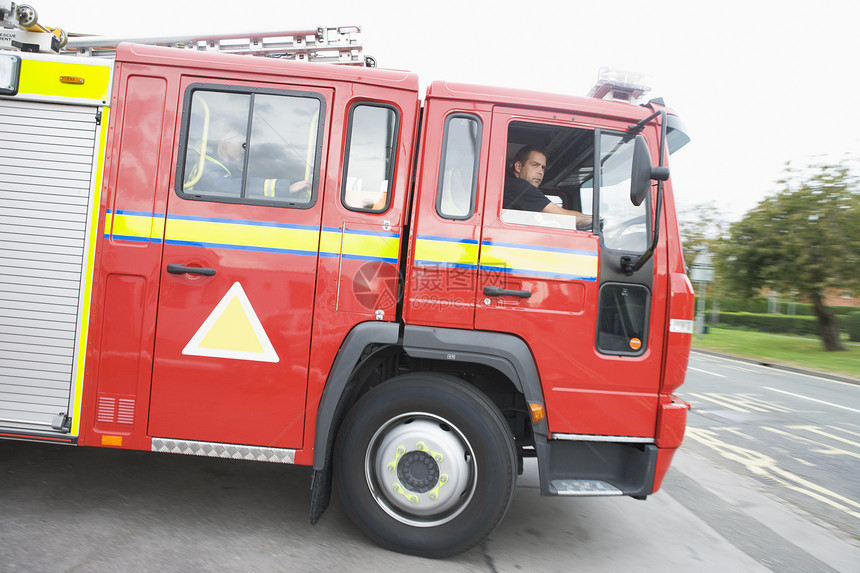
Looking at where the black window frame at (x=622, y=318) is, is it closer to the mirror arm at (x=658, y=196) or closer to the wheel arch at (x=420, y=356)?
the mirror arm at (x=658, y=196)

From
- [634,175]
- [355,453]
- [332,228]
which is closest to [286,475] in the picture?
[355,453]

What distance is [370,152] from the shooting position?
11.8 ft

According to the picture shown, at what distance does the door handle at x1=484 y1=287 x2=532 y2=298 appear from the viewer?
3428 mm

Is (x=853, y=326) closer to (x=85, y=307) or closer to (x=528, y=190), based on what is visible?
(x=528, y=190)

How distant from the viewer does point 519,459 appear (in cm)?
393

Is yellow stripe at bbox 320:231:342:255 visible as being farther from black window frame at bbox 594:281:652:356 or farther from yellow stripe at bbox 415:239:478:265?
black window frame at bbox 594:281:652:356

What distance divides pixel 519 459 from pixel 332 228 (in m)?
2.01

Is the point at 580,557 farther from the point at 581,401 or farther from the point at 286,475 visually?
the point at 286,475

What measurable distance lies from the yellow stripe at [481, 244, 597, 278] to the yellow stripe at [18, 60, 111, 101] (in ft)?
8.49

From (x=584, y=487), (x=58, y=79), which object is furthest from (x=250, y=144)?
(x=584, y=487)

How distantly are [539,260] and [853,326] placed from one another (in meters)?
35.3

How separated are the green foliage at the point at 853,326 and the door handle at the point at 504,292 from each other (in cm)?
3518

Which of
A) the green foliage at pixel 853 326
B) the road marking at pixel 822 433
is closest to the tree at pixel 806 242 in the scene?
the green foliage at pixel 853 326

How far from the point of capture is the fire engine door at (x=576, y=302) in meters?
3.45
